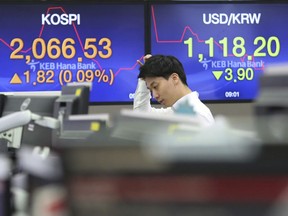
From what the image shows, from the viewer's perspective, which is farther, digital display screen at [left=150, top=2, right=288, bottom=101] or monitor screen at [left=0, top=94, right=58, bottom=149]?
digital display screen at [left=150, top=2, right=288, bottom=101]

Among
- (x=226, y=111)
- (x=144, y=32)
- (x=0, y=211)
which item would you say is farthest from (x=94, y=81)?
(x=0, y=211)

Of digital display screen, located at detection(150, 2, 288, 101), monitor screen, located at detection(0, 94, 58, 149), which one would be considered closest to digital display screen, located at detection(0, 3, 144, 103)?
digital display screen, located at detection(150, 2, 288, 101)

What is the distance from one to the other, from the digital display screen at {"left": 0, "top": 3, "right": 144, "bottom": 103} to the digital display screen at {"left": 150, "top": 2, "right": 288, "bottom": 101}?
21cm

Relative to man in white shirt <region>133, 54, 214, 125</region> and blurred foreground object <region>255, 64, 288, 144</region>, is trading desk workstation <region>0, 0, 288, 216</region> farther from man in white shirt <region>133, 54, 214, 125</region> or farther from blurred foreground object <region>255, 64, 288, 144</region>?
man in white shirt <region>133, 54, 214, 125</region>

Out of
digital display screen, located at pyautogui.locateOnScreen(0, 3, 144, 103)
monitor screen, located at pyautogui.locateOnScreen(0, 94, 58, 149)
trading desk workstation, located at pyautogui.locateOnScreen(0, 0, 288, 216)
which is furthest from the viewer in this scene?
digital display screen, located at pyautogui.locateOnScreen(0, 3, 144, 103)

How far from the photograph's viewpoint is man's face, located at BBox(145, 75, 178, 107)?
3006 mm

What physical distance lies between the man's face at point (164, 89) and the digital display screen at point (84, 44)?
1023mm

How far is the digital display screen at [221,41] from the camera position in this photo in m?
4.10

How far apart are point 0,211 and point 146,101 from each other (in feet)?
9.38

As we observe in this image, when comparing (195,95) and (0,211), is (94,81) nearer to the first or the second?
(195,95)

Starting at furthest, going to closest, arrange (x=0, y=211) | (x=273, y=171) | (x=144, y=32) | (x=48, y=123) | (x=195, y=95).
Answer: (x=144, y=32)
(x=195, y=95)
(x=48, y=123)
(x=0, y=211)
(x=273, y=171)

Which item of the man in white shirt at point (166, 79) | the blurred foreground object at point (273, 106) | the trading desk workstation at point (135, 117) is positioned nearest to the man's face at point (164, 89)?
the man in white shirt at point (166, 79)

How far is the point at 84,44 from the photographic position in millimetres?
4094

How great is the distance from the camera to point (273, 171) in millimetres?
652
